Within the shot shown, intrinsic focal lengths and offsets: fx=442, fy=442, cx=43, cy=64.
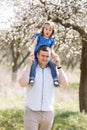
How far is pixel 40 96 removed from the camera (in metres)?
5.54

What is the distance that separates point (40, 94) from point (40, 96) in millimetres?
25

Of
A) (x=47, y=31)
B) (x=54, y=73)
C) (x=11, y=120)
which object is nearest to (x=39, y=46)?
(x=47, y=31)

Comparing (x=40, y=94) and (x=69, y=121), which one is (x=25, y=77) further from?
(x=69, y=121)

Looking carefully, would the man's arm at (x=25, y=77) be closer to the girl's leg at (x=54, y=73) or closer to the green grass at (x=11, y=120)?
the girl's leg at (x=54, y=73)

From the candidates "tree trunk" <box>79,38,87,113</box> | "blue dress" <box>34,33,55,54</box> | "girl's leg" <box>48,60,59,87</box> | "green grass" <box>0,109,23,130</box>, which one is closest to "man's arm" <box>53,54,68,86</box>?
"girl's leg" <box>48,60,59,87</box>

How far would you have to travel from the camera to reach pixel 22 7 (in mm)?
13430

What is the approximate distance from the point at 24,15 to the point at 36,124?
8.00 metres

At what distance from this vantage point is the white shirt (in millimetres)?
5547

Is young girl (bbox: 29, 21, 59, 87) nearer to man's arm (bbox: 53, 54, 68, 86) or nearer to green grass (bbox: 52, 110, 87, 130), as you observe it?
man's arm (bbox: 53, 54, 68, 86)

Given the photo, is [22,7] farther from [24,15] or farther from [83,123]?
[83,123]

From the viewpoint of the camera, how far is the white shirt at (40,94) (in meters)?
5.55

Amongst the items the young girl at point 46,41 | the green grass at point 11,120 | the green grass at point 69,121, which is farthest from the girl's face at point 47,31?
the green grass at point 69,121

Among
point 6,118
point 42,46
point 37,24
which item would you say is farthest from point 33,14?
point 42,46

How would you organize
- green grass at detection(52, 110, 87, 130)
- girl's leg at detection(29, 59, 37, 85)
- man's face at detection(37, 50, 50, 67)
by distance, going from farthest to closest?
green grass at detection(52, 110, 87, 130), man's face at detection(37, 50, 50, 67), girl's leg at detection(29, 59, 37, 85)
